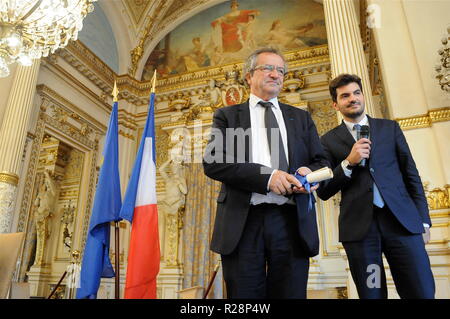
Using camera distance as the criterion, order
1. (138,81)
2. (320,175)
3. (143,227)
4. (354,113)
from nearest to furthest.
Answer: (320,175) → (354,113) → (143,227) → (138,81)

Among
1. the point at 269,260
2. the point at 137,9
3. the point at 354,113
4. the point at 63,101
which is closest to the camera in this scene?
the point at 269,260

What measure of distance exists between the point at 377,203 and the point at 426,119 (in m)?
2.47

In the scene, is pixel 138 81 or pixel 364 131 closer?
pixel 364 131

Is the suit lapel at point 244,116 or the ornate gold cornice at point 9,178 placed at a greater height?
the ornate gold cornice at point 9,178

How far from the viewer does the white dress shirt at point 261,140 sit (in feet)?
4.67

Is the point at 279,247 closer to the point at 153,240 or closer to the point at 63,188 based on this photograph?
the point at 153,240

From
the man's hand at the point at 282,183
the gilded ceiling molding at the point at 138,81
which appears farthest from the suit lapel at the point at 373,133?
the gilded ceiling molding at the point at 138,81

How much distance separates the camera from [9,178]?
549 centimetres

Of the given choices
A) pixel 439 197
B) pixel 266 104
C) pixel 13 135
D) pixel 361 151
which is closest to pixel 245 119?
pixel 266 104

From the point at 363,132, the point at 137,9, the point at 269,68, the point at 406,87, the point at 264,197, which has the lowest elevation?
the point at 264,197

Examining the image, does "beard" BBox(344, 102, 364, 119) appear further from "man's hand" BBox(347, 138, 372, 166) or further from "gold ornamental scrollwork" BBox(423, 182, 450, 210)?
"gold ornamental scrollwork" BBox(423, 182, 450, 210)

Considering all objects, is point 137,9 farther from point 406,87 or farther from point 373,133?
point 373,133

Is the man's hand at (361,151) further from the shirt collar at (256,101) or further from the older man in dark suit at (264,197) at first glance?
the shirt collar at (256,101)
